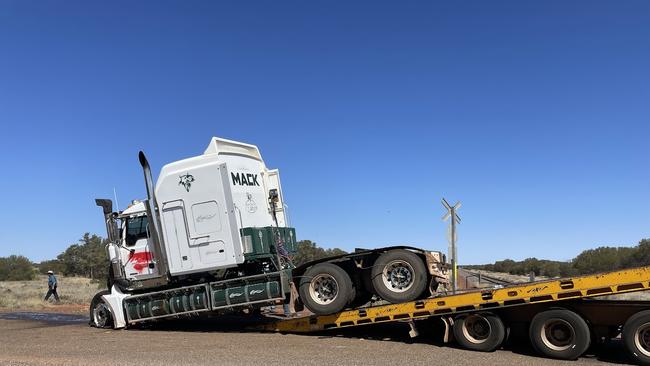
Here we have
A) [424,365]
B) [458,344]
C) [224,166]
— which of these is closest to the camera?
[424,365]

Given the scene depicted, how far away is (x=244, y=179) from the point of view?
1287cm

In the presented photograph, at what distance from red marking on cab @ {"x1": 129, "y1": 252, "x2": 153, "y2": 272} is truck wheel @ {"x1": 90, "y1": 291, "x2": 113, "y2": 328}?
4.42 ft

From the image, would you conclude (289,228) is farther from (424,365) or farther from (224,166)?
(424,365)

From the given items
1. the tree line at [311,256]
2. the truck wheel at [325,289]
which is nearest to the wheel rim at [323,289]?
the truck wheel at [325,289]

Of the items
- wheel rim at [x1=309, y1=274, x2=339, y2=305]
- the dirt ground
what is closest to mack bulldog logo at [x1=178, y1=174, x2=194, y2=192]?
the dirt ground

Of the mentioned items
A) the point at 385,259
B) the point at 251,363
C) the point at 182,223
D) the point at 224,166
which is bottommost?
the point at 251,363

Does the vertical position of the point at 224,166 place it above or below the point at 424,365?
above

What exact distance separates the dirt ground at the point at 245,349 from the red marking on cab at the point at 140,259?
1519mm

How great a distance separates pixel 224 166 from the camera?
1202 cm

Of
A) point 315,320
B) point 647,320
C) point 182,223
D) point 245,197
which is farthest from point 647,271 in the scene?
point 182,223

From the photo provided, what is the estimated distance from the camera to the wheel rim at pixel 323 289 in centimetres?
1114

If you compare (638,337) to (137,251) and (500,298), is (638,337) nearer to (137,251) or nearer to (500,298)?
(500,298)

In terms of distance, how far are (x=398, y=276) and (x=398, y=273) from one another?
0.20ft

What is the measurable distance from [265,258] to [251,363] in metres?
4.50
